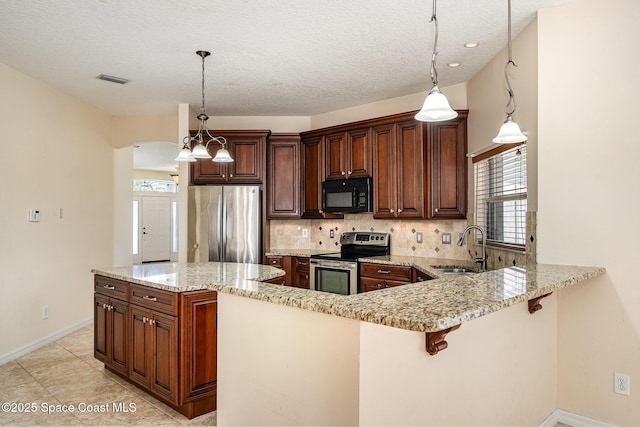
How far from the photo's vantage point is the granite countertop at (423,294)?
1216 millimetres

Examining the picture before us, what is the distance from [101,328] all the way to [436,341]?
290 centimetres

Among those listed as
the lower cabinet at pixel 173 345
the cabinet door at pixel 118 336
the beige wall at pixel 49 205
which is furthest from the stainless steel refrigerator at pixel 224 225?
the lower cabinet at pixel 173 345

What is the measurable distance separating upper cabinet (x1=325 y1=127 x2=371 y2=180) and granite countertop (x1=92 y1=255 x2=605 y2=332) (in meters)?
2.15

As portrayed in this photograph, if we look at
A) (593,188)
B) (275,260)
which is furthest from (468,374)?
(275,260)

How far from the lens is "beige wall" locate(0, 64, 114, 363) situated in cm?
374

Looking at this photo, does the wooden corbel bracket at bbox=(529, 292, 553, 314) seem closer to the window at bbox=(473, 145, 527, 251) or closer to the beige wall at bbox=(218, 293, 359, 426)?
the window at bbox=(473, 145, 527, 251)

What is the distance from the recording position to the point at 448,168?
13.2ft

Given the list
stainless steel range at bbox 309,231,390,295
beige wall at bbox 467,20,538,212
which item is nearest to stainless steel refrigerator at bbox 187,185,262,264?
stainless steel range at bbox 309,231,390,295

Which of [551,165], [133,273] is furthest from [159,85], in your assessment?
[551,165]

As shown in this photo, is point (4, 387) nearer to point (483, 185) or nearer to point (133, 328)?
point (133, 328)

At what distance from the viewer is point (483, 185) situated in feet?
12.2

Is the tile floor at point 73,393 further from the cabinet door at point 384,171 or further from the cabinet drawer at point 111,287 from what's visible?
the cabinet door at point 384,171

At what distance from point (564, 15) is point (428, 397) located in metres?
2.45

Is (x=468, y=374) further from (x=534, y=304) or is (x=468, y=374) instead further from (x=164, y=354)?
(x=164, y=354)
